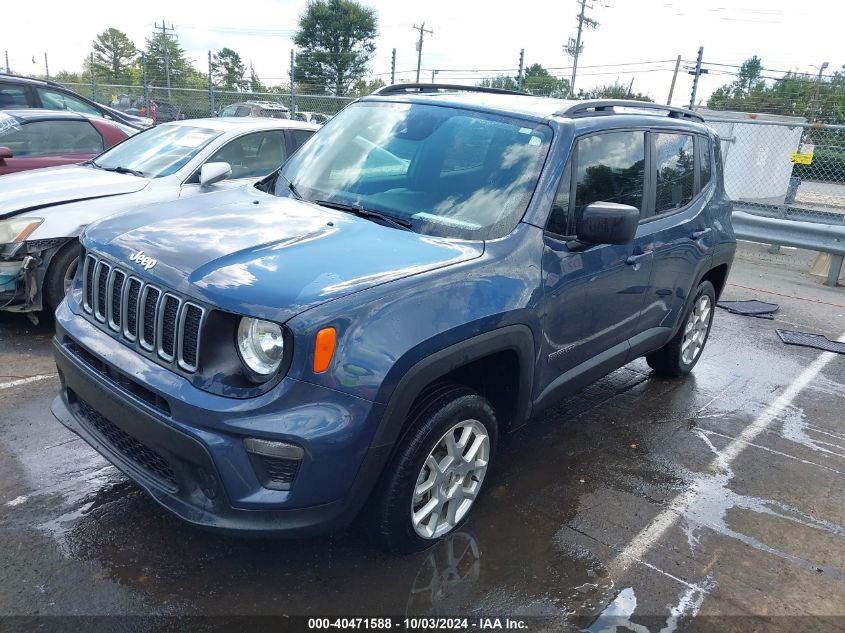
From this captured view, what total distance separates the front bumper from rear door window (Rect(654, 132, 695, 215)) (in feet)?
8.78

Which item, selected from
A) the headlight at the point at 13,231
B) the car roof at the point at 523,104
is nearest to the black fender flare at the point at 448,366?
the car roof at the point at 523,104

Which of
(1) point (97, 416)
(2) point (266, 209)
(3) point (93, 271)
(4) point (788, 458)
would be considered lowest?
(4) point (788, 458)

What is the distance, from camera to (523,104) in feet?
12.2

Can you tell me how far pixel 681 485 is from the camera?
384 centimetres

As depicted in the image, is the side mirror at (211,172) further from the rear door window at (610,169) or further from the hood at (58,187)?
the rear door window at (610,169)

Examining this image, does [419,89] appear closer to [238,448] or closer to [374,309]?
[374,309]

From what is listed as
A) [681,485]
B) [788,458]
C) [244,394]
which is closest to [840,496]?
[788,458]

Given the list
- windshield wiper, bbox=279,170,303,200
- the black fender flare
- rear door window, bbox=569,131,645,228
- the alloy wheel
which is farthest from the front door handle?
windshield wiper, bbox=279,170,303,200

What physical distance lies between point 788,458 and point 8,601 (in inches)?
166

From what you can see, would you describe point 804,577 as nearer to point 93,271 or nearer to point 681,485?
point 681,485

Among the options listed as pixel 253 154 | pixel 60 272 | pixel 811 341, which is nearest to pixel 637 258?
pixel 811 341

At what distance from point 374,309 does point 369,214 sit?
951 millimetres

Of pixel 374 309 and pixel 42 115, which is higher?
pixel 42 115

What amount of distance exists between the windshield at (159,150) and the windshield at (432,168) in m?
2.47
